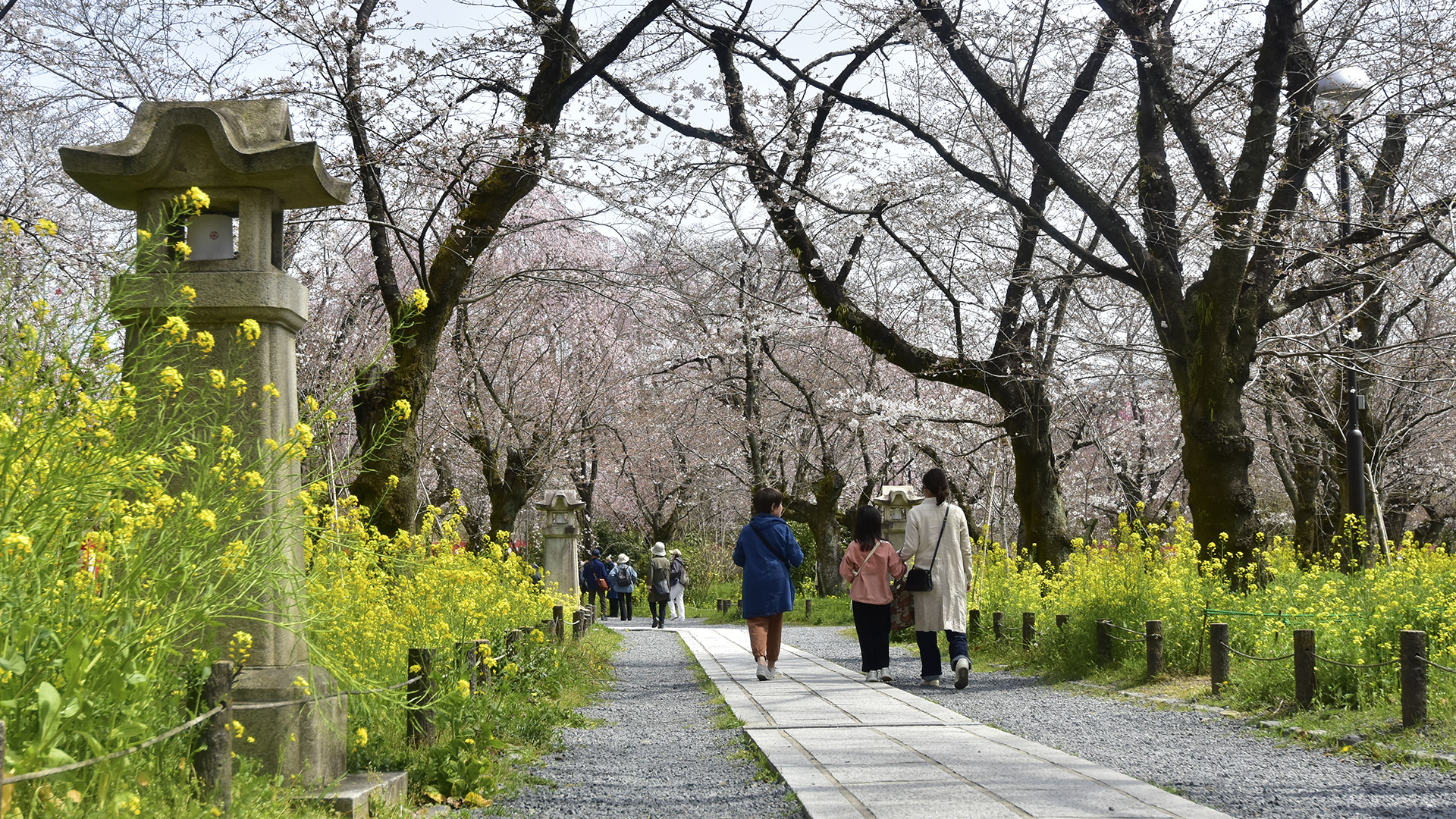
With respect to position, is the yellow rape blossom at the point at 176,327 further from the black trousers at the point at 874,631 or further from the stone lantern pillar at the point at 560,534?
the stone lantern pillar at the point at 560,534

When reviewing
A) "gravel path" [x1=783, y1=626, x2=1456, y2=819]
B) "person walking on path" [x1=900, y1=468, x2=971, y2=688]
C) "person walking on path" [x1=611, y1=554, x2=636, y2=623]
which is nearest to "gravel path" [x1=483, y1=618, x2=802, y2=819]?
"gravel path" [x1=783, y1=626, x2=1456, y2=819]

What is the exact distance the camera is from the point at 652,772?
5512 millimetres

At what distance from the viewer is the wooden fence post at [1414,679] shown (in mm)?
5641

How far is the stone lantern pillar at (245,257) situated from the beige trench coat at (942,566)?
557 cm

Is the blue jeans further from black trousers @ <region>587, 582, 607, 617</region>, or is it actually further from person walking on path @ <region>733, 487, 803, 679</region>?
black trousers @ <region>587, 582, 607, 617</region>

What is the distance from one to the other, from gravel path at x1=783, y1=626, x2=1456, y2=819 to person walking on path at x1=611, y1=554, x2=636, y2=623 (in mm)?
15012

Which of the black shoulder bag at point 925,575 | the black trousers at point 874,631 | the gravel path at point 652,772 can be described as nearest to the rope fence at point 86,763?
the gravel path at point 652,772

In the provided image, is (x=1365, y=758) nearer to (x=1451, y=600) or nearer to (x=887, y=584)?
(x=1451, y=600)

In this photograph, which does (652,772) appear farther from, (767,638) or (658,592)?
(658,592)

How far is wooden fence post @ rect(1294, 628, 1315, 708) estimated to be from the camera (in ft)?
21.2

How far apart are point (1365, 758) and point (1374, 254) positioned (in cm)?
630

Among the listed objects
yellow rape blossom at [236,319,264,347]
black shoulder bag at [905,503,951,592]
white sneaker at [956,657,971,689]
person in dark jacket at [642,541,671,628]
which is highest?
yellow rape blossom at [236,319,264,347]

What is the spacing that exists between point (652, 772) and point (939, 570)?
13.0 feet

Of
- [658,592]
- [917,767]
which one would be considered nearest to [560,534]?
[658,592]
